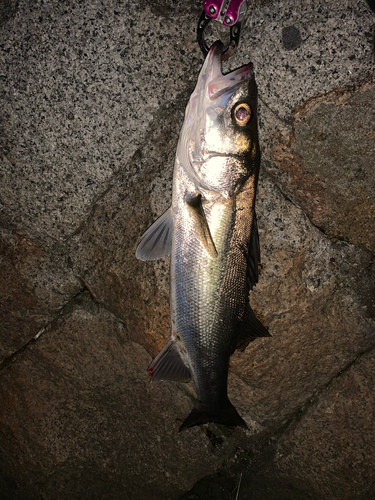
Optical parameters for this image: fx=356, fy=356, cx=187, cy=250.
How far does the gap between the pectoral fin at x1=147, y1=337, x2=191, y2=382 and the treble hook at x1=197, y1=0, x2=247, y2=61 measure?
197cm

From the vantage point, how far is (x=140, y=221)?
2.67 meters

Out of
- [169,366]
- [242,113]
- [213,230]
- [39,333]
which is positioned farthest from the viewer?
[39,333]

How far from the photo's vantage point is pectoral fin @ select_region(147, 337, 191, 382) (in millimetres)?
2350

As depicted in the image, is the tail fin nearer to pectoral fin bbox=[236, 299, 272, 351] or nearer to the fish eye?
pectoral fin bbox=[236, 299, 272, 351]

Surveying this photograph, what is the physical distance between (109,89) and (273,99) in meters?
1.17

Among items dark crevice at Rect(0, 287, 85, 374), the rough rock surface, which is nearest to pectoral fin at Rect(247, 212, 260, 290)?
the rough rock surface

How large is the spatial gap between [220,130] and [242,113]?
0.15m

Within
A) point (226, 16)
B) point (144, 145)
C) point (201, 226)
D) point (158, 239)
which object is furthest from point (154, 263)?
point (226, 16)

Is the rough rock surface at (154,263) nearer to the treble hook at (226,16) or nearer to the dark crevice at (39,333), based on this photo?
the dark crevice at (39,333)

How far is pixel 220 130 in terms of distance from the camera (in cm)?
201

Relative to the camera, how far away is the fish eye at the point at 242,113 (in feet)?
6.54

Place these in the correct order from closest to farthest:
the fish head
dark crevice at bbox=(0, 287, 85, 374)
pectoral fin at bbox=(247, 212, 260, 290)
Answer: the fish head → pectoral fin at bbox=(247, 212, 260, 290) → dark crevice at bbox=(0, 287, 85, 374)

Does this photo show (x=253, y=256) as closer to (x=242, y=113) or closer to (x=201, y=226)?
(x=201, y=226)

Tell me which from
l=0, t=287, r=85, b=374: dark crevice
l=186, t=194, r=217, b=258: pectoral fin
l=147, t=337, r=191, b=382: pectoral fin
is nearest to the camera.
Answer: l=186, t=194, r=217, b=258: pectoral fin
